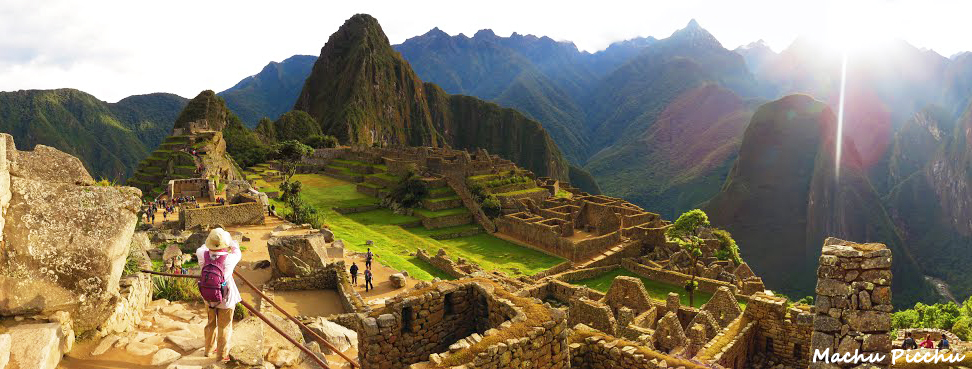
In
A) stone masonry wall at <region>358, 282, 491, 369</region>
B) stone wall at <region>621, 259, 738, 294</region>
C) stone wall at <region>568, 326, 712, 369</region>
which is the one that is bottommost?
stone wall at <region>621, 259, 738, 294</region>

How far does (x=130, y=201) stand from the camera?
5457mm

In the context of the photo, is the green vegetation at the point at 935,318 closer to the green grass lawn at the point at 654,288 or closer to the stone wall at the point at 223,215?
the green grass lawn at the point at 654,288

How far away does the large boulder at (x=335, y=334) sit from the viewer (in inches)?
349

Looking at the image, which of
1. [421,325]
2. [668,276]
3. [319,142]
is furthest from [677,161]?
[421,325]

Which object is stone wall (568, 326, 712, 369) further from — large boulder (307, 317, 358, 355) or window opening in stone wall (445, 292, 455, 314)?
large boulder (307, 317, 358, 355)

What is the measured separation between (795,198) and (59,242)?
121 m

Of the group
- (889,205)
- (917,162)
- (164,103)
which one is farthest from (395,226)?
(164,103)

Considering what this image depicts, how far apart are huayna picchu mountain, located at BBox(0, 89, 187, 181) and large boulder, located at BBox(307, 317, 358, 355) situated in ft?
397

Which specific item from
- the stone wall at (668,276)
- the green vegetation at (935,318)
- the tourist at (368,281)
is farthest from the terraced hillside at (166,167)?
the green vegetation at (935,318)

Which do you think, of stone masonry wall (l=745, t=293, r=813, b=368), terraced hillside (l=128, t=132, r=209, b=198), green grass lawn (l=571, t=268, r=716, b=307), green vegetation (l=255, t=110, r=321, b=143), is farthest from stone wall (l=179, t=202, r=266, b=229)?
green vegetation (l=255, t=110, r=321, b=143)

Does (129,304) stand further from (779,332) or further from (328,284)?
(779,332)

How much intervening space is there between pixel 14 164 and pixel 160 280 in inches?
137

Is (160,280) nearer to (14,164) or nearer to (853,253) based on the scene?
(14,164)

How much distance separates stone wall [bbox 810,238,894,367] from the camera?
4.69 m
